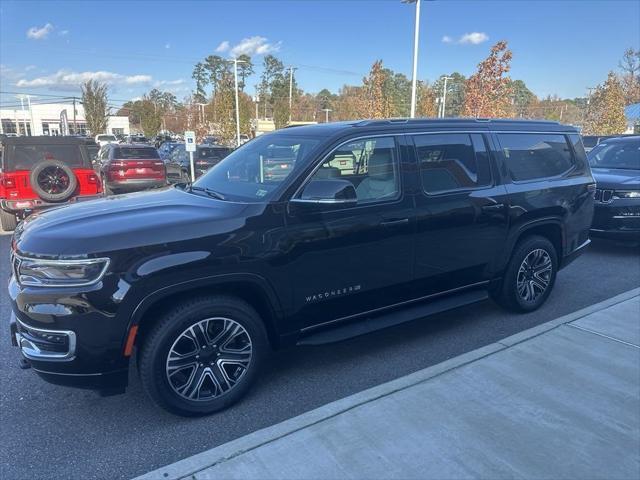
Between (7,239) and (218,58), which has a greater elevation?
(218,58)

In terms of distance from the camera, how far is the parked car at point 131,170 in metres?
14.1

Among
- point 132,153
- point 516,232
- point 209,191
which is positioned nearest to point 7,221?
point 132,153

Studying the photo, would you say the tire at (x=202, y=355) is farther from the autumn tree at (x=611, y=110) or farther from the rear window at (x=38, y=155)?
the autumn tree at (x=611, y=110)

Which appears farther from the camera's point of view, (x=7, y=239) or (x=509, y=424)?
(x=7, y=239)

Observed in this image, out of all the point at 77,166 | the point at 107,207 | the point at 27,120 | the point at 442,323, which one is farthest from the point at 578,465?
the point at 27,120

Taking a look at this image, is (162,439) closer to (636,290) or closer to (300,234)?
(300,234)

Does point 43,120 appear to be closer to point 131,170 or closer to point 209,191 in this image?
point 131,170

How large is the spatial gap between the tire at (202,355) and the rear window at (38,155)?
7516mm

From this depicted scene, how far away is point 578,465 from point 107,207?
3.46 metres

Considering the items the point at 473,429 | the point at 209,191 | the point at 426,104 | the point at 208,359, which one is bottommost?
the point at 473,429

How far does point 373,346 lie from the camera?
420 centimetres

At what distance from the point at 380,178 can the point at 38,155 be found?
26.9ft

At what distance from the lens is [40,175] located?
8.09 meters

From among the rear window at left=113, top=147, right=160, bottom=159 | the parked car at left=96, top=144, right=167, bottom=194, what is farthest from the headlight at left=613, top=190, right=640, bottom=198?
the rear window at left=113, top=147, right=160, bottom=159
